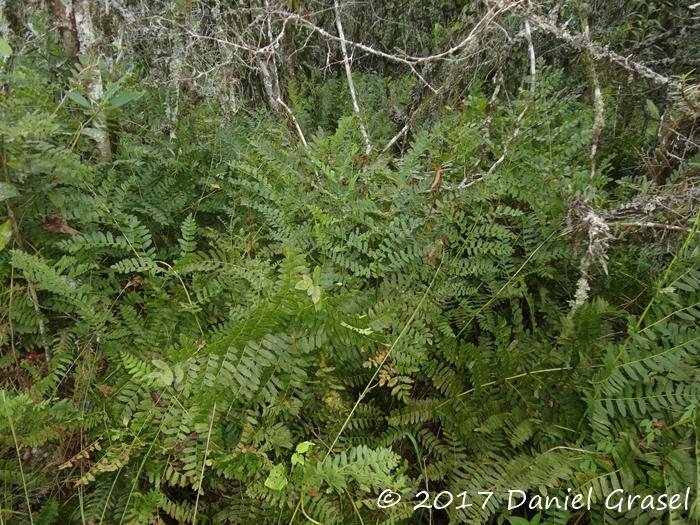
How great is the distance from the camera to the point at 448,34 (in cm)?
313

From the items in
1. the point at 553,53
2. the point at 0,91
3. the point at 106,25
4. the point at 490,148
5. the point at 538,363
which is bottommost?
the point at 538,363

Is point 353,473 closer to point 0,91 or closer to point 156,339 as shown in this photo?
point 156,339

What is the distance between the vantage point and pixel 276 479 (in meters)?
1.44

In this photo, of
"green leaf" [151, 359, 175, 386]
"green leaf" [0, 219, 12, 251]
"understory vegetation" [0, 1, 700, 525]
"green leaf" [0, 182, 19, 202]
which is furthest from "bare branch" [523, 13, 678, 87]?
"green leaf" [0, 219, 12, 251]

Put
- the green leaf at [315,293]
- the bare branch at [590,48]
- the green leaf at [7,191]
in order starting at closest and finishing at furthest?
the green leaf at [315,293]
the green leaf at [7,191]
the bare branch at [590,48]

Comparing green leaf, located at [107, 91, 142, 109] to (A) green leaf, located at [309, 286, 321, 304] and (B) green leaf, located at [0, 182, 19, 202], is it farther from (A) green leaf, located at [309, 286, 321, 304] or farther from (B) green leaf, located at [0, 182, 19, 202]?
(A) green leaf, located at [309, 286, 321, 304]

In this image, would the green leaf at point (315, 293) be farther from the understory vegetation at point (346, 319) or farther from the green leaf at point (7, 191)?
the green leaf at point (7, 191)

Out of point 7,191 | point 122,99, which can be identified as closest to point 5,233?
point 7,191

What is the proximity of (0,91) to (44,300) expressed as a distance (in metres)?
0.86

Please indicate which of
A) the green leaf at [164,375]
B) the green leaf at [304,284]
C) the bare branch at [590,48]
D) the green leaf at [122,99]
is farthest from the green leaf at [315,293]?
the bare branch at [590,48]

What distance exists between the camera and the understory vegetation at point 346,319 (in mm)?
1539

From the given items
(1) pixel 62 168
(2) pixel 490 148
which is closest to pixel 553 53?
(2) pixel 490 148

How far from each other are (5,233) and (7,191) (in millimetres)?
169

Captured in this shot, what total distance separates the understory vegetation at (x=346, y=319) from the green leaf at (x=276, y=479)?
1 cm
